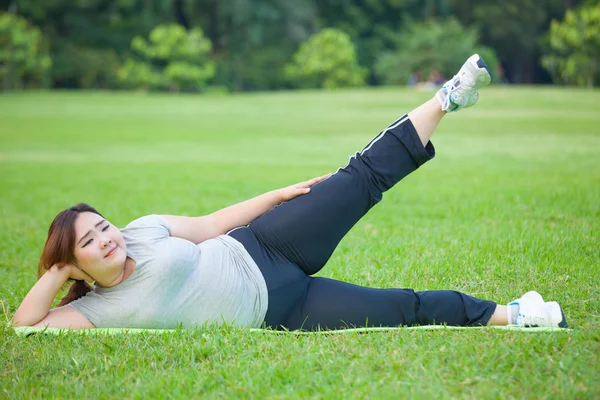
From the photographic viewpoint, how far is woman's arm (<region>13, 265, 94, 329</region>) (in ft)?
10.5

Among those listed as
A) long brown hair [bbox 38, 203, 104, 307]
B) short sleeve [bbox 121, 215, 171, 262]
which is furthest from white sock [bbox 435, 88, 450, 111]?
long brown hair [bbox 38, 203, 104, 307]

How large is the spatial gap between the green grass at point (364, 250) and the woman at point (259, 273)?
0.46ft

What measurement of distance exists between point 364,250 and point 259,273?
201 centimetres

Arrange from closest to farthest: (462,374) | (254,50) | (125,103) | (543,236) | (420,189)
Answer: (462,374)
(543,236)
(420,189)
(125,103)
(254,50)

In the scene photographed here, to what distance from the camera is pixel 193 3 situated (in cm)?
4856

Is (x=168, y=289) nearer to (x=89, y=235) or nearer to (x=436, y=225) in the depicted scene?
(x=89, y=235)

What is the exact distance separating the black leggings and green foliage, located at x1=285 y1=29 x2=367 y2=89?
133 feet

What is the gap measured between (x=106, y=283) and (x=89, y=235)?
0.24 metres

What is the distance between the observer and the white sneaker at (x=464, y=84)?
356 cm

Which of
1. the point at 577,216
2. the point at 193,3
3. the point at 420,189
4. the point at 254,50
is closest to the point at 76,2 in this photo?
the point at 193,3

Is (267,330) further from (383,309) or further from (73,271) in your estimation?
(73,271)

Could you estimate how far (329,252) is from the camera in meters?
3.44

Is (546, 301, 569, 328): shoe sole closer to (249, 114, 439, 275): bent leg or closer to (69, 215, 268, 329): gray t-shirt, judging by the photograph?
(249, 114, 439, 275): bent leg

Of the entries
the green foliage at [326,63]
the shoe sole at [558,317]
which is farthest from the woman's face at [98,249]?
the green foliage at [326,63]
